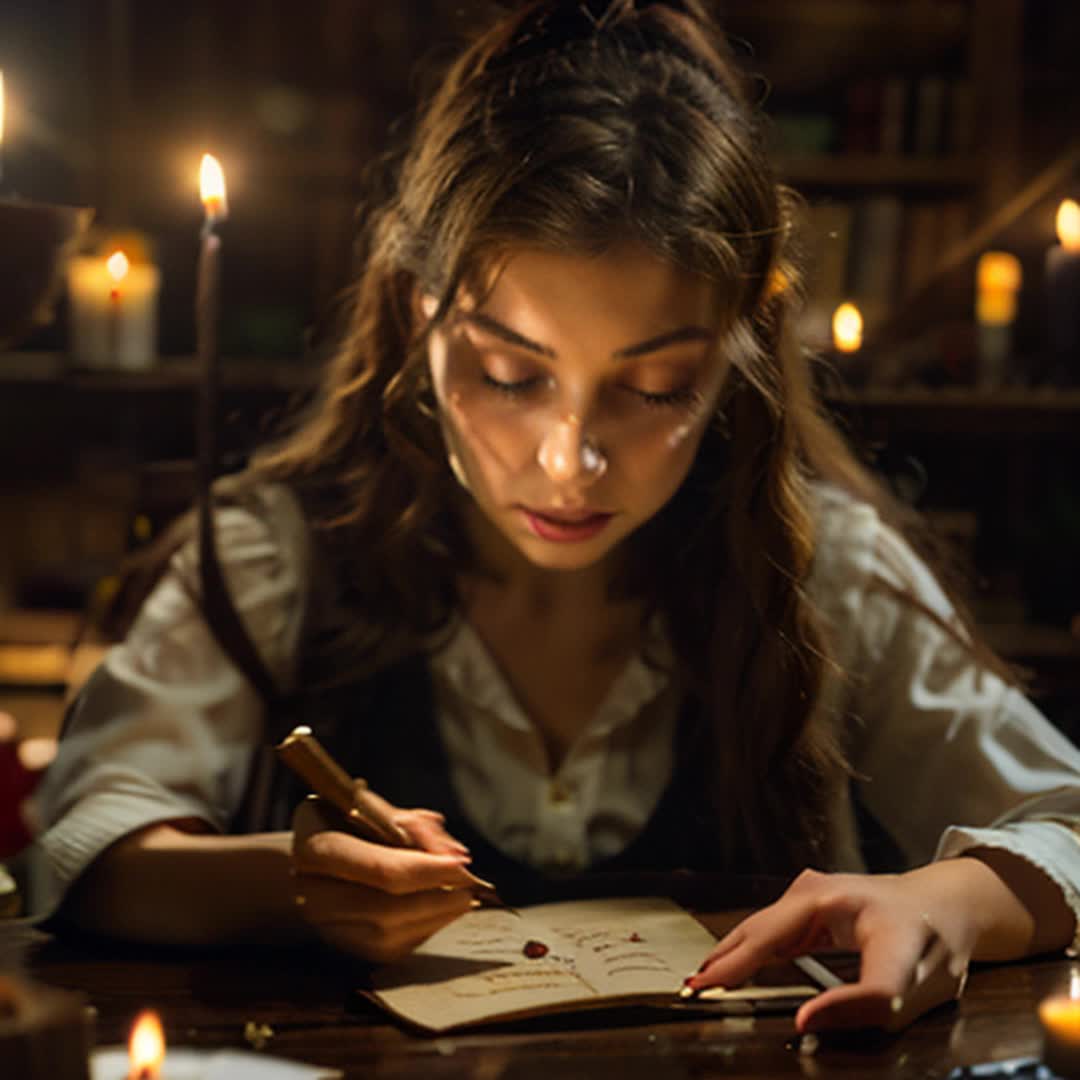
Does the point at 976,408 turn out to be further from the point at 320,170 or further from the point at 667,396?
the point at 667,396

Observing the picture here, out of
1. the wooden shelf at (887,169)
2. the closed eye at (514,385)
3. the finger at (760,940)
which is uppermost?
the wooden shelf at (887,169)

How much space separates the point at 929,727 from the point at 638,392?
1.49ft

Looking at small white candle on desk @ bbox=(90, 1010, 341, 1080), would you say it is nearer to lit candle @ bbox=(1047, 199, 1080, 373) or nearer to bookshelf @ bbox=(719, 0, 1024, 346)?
lit candle @ bbox=(1047, 199, 1080, 373)

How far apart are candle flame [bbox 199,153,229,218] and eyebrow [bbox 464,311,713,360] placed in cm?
21

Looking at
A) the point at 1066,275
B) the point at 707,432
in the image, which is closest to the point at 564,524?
the point at 707,432

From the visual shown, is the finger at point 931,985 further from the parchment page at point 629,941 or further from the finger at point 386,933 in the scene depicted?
the finger at point 386,933

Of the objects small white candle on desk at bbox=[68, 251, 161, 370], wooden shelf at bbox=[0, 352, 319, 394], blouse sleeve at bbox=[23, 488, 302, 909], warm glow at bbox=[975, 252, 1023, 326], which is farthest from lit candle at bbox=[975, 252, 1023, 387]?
blouse sleeve at bbox=[23, 488, 302, 909]

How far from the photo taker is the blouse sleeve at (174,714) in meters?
1.16

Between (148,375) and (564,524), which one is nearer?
(564,524)

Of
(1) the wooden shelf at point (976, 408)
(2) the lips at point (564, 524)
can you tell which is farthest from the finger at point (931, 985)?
(1) the wooden shelf at point (976, 408)

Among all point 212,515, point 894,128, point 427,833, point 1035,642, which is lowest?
point 1035,642

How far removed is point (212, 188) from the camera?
1.08m

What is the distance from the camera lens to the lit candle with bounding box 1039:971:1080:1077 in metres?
Answer: 0.75

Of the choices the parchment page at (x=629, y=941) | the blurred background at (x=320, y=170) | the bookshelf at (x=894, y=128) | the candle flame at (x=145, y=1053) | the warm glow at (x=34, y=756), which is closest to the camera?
the candle flame at (x=145, y=1053)
